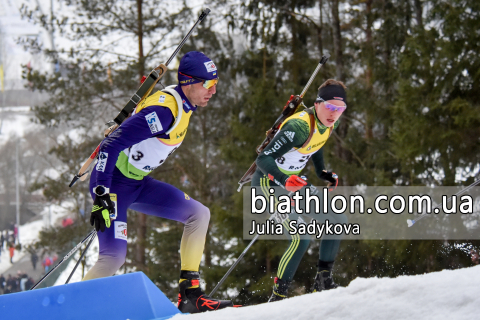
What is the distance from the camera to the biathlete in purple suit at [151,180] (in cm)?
305

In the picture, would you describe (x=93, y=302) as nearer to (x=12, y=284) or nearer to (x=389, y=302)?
(x=389, y=302)

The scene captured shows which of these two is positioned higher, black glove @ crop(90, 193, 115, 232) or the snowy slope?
black glove @ crop(90, 193, 115, 232)

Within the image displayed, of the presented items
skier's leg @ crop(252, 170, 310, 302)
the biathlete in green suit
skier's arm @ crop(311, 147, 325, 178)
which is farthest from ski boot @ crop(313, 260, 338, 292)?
skier's arm @ crop(311, 147, 325, 178)

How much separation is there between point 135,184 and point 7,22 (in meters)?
33.2

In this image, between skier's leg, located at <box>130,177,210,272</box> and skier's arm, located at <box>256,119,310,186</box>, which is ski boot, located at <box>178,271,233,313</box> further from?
skier's arm, located at <box>256,119,310,186</box>

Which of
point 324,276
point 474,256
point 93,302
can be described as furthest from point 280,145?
point 474,256

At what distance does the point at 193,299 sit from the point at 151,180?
938 mm

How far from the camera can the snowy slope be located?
6.91 ft

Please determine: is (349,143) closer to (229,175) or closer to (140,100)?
(229,175)

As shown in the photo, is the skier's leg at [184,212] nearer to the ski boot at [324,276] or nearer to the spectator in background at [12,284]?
the ski boot at [324,276]

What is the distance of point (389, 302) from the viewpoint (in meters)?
2.24

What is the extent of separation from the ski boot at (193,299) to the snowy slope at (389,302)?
2.12 feet

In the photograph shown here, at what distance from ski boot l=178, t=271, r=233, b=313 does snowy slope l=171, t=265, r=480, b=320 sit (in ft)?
2.12

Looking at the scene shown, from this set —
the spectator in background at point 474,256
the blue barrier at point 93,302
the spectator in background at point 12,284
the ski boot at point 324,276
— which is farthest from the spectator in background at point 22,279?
the blue barrier at point 93,302
